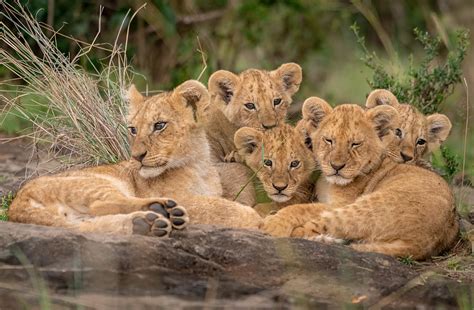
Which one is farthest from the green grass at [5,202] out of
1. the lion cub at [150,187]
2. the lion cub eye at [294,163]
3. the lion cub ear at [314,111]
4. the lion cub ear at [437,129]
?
the lion cub ear at [437,129]

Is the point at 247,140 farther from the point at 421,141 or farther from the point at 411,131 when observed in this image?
the point at 421,141

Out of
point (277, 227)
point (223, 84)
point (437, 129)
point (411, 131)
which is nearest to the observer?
point (277, 227)

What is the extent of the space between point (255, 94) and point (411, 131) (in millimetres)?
1210

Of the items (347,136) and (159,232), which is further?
(347,136)

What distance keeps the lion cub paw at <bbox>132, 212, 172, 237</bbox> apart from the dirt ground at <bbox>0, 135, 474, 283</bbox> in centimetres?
150

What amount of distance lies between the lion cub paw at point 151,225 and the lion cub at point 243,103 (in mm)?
1719

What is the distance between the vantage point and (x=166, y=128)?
7527 millimetres

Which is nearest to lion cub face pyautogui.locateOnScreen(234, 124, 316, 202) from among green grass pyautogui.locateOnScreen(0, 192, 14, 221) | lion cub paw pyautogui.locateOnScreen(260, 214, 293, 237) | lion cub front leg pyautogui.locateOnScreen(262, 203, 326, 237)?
lion cub front leg pyautogui.locateOnScreen(262, 203, 326, 237)

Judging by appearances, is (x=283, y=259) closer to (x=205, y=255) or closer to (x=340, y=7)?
(x=205, y=255)

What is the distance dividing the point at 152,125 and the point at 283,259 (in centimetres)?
148

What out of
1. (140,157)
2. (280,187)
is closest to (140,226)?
(140,157)

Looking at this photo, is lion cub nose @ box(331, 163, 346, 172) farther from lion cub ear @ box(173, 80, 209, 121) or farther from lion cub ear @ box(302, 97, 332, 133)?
lion cub ear @ box(173, 80, 209, 121)

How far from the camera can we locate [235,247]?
6613 millimetres

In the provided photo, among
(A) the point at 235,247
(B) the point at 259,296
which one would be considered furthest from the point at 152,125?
(B) the point at 259,296
